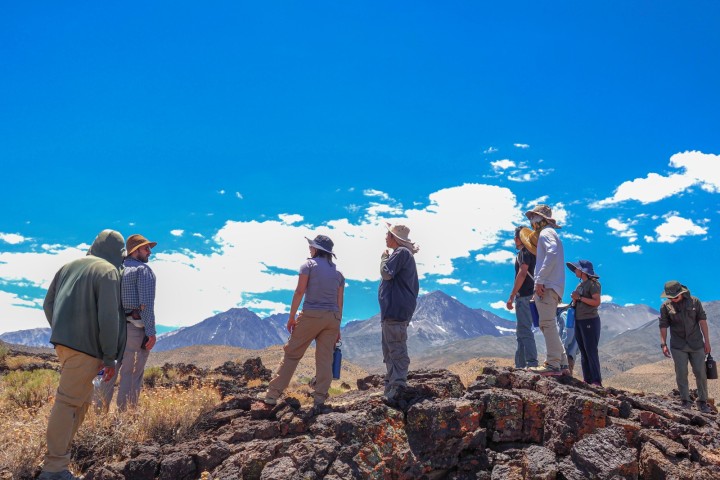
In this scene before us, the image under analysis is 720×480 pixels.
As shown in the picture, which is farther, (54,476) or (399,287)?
(399,287)

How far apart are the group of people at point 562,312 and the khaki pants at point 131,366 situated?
225 inches

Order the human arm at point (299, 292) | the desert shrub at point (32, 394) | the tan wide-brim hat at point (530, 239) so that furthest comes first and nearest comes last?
the desert shrub at point (32, 394) < the tan wide-brim hat at point (530, 239) < the human arm at point (299, 292)

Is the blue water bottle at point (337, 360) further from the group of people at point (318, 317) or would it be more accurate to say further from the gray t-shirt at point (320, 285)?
the gray t-shirt at point (320, 285)

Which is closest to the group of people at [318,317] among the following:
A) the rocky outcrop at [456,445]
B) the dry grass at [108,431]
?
the dry grass at [108,431]

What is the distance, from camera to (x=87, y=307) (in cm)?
543

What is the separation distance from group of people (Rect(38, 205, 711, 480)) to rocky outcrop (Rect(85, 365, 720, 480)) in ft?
1.91

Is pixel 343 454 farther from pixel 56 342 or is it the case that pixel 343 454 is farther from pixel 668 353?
pixel 668 353

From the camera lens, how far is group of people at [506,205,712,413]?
7539 millimetres

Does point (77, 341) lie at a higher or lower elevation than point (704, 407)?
higher

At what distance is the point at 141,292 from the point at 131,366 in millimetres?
1070

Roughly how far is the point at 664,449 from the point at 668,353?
5.26m

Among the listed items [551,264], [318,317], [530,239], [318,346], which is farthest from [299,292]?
[530,239]

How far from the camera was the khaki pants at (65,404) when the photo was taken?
532 cm

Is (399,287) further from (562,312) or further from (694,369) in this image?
(694,369)
